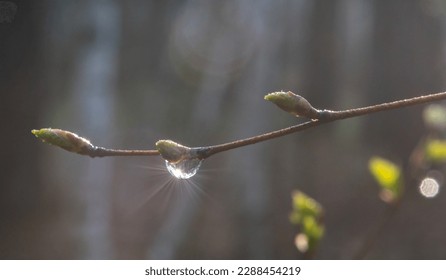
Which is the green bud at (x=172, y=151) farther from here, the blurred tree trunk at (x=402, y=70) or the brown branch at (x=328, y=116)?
the blurred tree trunk at (x=402, y=70)

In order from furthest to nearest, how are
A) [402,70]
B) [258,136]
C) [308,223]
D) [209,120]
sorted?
[402,70] < [209,120] < [308,223] < [258,136]

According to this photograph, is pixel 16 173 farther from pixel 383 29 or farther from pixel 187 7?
pixel 383 29

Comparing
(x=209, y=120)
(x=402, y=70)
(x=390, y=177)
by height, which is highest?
(x=402, y=70)

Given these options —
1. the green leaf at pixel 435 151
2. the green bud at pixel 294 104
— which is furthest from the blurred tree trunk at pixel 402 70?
the green bud at pixel 294 104

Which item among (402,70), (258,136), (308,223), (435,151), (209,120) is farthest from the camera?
(402,70)

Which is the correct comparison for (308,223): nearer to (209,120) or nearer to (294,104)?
(294,104)

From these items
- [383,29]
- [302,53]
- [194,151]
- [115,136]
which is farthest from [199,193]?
[194,151]

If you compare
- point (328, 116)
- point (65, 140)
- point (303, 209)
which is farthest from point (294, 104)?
point (303, 209)
